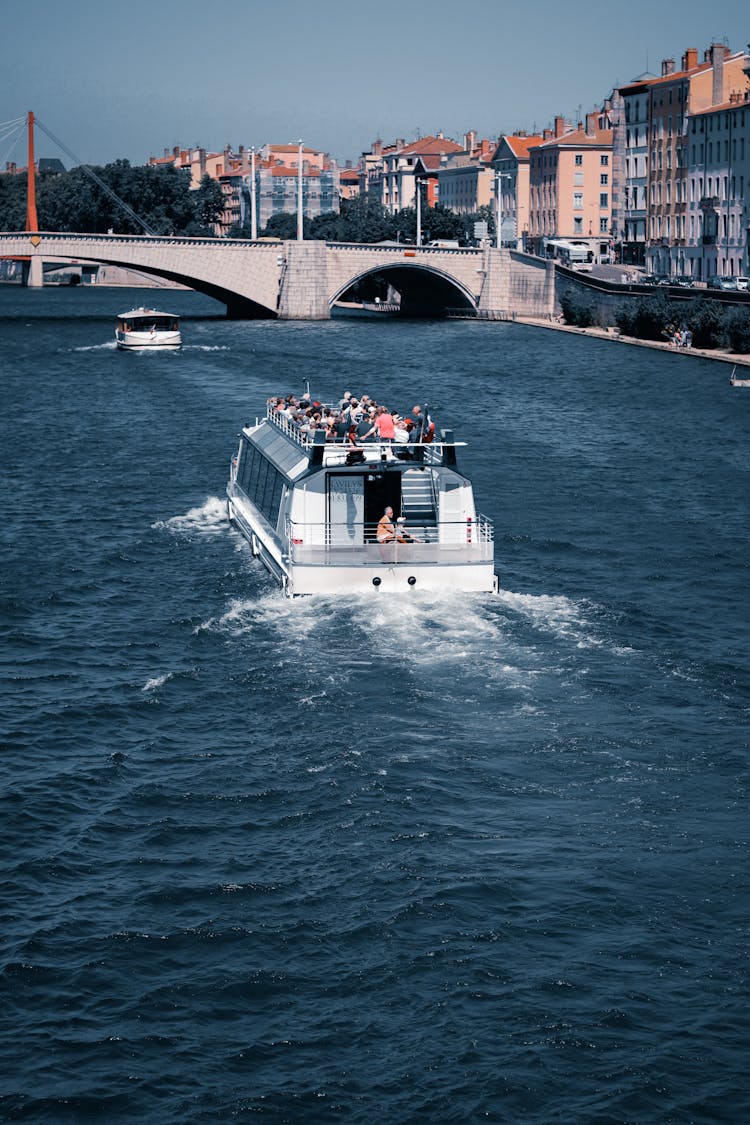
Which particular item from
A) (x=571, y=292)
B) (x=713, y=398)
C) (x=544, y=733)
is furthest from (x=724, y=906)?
(x=571, y=292)

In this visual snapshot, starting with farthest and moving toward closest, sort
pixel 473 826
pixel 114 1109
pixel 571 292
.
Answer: pixel 571 292
pixel 473 826
pixel 114 1109

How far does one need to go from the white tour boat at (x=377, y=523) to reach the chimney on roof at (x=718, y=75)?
97.8 m

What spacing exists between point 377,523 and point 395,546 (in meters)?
1.18

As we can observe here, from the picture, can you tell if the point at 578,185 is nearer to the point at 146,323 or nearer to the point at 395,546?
the point at 146,323

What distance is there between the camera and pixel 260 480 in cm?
3478

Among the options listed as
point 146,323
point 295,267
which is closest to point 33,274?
point 295,267

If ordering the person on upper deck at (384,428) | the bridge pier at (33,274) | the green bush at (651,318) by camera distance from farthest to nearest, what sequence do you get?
the bridge pier at (33,274) < the green bush at (651,318) < the person on upper deck at (384,428)

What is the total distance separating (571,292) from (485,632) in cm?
8720

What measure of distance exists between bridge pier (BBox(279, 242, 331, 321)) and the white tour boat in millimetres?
89893

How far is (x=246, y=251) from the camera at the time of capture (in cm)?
11794

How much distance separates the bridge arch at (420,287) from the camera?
401 ft

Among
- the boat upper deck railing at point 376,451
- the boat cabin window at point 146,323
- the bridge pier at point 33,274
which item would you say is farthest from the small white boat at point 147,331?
the bridge pier at point 33,274

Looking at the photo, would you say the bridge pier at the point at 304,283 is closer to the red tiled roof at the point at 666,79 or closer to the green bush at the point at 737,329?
the red tiled roof at the point at 666,79

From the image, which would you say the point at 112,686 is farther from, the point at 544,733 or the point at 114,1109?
the point at 114,1109
